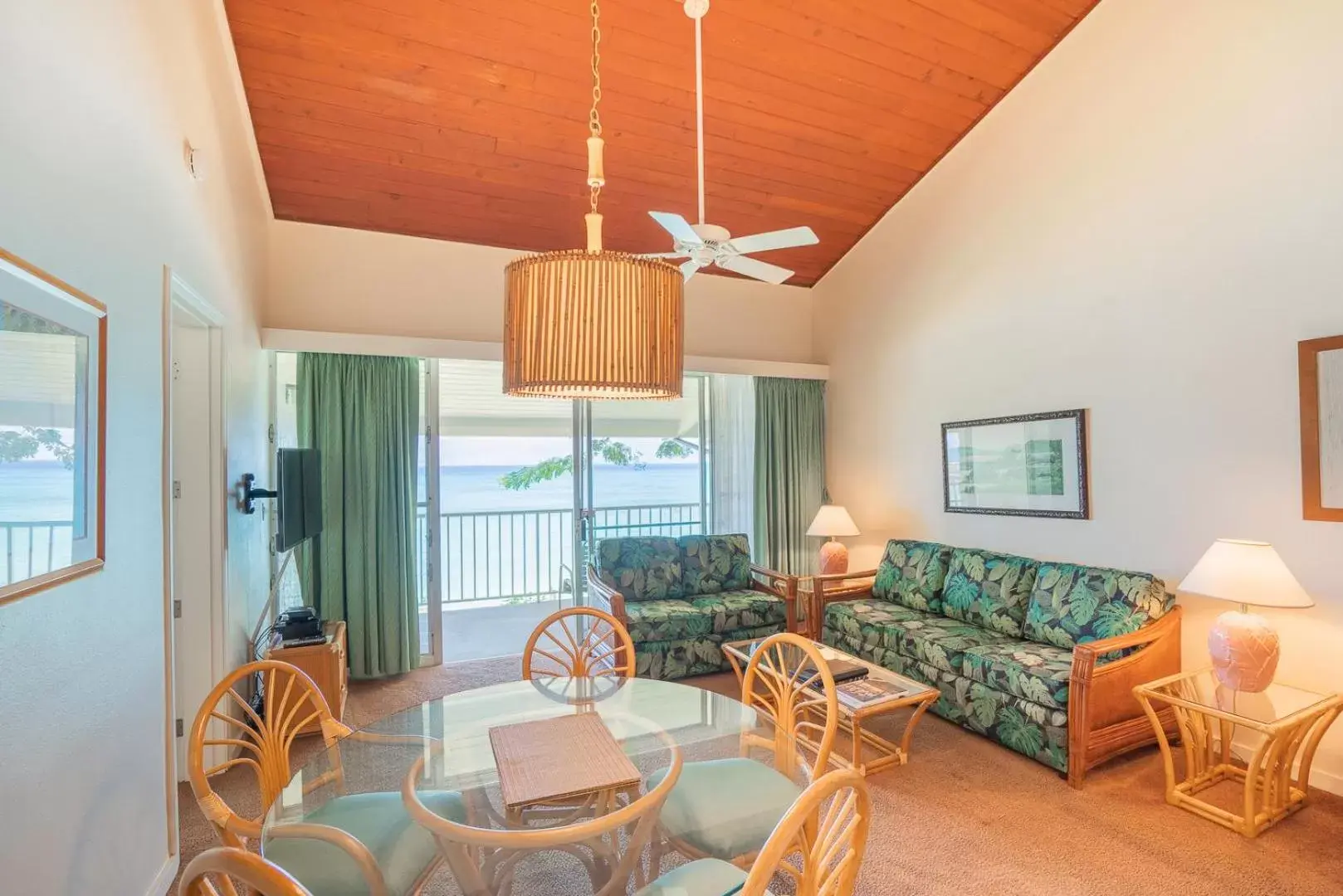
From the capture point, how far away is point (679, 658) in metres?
4.19

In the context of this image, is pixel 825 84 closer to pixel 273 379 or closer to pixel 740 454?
pixel 740 454

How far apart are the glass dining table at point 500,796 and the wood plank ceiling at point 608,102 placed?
2995mm

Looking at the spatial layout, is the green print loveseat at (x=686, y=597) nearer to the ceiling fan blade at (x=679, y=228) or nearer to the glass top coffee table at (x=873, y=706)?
the glass top coffee table at (x=873, y=706)

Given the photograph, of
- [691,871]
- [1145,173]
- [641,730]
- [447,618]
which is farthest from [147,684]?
[1145,173]

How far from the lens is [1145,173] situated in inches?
132

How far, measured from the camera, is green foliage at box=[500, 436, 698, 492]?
5.04m

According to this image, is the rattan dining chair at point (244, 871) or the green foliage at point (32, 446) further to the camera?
the green foliage at point (32, 446)

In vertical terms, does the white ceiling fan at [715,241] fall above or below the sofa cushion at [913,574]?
above

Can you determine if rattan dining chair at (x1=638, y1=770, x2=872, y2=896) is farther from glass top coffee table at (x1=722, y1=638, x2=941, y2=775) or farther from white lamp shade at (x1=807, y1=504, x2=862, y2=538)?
white lamp shade at (x1=807, y1=504, x2=862, y2=538)

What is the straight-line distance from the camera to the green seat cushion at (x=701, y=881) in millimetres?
1442

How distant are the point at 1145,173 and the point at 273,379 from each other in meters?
4.97

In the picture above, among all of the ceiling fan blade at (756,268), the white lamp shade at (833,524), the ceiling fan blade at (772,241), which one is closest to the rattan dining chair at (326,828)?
the ceiling fan blade at (772,241)

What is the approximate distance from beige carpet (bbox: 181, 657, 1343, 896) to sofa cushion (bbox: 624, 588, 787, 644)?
57.0 inches

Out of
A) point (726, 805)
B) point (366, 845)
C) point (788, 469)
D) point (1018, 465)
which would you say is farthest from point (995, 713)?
point (366, 845)
